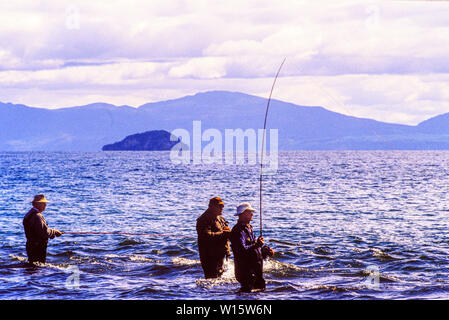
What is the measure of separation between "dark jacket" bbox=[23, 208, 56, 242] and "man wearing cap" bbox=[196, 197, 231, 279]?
3769 mm

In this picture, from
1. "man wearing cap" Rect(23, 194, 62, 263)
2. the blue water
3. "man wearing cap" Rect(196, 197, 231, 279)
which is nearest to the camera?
"man wearing cap" Rect(196, 197, 231, 279)

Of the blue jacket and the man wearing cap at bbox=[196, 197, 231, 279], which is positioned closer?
the blue jacket

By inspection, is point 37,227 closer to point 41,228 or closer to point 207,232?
point 41,228

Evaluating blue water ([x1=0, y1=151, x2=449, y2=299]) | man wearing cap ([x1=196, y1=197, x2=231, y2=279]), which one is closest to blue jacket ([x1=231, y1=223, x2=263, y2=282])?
blue water ([x1=0, y1=151, x2=449, y2=299])

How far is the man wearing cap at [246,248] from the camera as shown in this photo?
1084cm

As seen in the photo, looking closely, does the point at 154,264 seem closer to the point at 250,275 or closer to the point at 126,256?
the point at 126,256

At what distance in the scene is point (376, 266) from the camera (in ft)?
52.2

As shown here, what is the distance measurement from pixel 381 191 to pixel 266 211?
16.5 meters

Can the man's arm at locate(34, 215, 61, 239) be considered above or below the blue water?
above

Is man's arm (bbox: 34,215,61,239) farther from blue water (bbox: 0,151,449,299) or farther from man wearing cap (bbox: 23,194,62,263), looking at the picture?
blue water (bbox: 0,151,449,299)

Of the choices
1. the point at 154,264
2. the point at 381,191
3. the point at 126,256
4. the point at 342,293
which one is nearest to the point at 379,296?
the point at 342,293

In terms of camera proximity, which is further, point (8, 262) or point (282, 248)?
point (282, 248)

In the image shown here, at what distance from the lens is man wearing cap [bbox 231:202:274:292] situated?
10.8m

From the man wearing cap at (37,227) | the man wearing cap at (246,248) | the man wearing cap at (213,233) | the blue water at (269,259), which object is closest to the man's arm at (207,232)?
the man wearing cap at (213,233)
